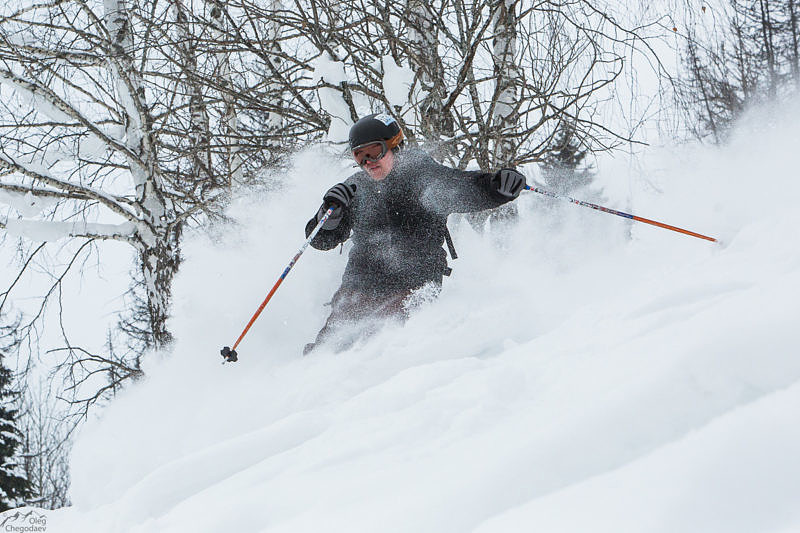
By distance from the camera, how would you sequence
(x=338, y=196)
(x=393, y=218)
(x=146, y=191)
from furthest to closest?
(x=146, y=191)
(x=393, y=218)
(x=338, y=196)

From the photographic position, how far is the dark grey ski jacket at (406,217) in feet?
12.1

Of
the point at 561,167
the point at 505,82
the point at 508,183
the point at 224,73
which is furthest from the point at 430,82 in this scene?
the point at 561,167

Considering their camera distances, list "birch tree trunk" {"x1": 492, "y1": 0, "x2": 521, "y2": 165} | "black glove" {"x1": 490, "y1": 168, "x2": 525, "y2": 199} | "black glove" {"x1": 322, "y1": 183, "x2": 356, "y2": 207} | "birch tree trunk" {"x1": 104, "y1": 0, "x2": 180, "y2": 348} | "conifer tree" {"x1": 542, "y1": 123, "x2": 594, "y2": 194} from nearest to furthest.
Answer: "black glove" {"x1": 490, "y1": 168, "x2": 525, "y2": 199} → "black glove" {"x1": 322, "y1": 183, "x2": 356, "y2": 207} → "birch tree trunk" {"x1": 492, "y1": 0, "x2": 521, "y2": 165} → "birch tree trunk" {"x1": 104, "y1": 0, "x2": 180, "y2": 348} → "conifer tree" {"x1": 542, "y1": 123, "x2": 594, "y2": 194}

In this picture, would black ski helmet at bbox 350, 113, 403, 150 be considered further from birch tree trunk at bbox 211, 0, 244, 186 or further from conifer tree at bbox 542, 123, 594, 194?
conifer tree at bbox 542, 123, 594, 194

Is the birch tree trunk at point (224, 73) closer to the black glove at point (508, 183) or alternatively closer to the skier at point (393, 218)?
the skier at point (393, 218)

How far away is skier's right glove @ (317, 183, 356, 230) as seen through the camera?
3656 mm

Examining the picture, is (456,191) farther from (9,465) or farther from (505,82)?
(9,465)

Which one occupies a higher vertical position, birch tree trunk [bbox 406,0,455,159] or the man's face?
birch tree trunk [bbox 406,0,455,159]

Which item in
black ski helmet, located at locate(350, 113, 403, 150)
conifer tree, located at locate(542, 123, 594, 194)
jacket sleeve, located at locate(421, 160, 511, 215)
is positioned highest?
conifer tree, located at locate(542, 123, 594, 194)

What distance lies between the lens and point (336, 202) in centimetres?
367

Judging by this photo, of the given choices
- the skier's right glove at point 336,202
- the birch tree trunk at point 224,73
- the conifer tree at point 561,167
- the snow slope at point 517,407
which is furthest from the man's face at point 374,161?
the conifer tree at point 561,167

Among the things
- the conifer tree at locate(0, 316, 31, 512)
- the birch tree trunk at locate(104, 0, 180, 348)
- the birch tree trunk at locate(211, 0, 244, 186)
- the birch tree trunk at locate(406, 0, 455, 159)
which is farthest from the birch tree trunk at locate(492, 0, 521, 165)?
the conifer tree at locate(0, 316, 31, 512)

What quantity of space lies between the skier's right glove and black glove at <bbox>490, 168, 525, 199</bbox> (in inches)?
36.6

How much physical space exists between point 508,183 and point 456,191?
1.14 ft
